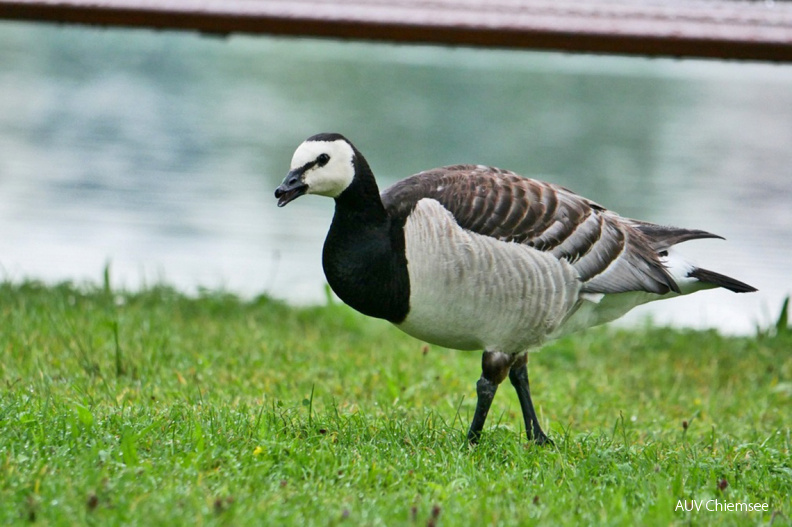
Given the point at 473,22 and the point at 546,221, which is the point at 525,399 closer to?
the point at 546,221

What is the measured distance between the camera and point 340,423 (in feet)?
14.3

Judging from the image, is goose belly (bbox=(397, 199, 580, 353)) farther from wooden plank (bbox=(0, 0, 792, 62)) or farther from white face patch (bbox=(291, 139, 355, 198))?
wooden plank (bbox=(0, 0, 792, 62))

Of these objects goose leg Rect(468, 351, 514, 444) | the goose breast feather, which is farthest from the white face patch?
goose leg Rect(468, 351, 514, 444)

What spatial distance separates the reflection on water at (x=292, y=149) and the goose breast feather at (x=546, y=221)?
3.43 metres

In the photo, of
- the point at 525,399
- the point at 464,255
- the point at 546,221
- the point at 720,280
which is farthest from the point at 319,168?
the point at 720,280

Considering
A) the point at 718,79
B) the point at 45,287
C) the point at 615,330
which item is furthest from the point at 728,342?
the point at 718,79

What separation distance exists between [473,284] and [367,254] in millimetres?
511

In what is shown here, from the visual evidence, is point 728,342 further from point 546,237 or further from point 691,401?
point 546,237

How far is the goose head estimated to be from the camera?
4.34m

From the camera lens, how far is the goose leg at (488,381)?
14.9 ft

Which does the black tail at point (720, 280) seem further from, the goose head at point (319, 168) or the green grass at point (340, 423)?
the goose head at point (319, 168)

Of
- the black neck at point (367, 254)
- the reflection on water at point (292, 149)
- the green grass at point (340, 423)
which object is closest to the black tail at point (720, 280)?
the green grass at point (340, 423)

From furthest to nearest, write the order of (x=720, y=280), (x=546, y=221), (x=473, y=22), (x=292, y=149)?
(x=292, y=149)
(x=473, y=22)
(x=720, y=280)
(x=546, y=221)

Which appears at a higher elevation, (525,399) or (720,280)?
(720,280)
